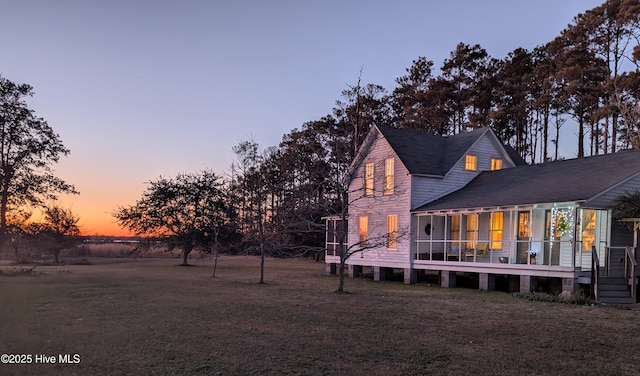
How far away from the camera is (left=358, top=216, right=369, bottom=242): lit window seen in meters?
25.6

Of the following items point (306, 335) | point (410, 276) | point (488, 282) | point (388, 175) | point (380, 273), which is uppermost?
point (388, 175)

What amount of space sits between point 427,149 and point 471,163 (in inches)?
92.9

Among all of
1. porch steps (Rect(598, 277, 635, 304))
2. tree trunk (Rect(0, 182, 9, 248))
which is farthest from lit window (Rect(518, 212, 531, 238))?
tree trunk (Rect(0, 182, 9, 248))

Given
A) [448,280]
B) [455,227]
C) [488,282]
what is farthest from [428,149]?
[488,282]

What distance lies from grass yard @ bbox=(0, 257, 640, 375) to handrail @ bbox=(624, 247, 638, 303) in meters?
2.73

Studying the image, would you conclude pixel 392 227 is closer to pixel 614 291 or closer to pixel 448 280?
pixel 448 280

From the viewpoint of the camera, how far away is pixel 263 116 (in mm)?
30984

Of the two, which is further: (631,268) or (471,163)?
(471,163)

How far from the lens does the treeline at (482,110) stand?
98.6 feet

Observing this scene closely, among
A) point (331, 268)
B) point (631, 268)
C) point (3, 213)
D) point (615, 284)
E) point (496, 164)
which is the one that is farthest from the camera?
point (331, 268)

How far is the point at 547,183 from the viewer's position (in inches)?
741

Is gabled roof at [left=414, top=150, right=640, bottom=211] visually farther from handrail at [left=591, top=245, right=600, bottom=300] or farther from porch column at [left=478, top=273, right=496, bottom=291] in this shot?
porch column at [left=478, top=273, right=496, bottom=291]

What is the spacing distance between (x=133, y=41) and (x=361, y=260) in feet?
49.6

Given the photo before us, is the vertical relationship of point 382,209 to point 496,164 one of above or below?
below
